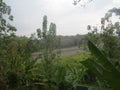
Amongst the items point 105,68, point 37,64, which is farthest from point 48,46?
point 105,68

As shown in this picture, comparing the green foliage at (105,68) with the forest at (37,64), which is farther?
the forest at (37,64)

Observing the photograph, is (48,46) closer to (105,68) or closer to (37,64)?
(37,64)

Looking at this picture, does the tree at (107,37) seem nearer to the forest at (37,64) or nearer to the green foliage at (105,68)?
the forest at (37,64)

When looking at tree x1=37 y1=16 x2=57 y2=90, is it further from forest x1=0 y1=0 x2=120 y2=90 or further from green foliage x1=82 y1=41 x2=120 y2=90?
green foliage x1=82 y1=41 x2=120 y2=90

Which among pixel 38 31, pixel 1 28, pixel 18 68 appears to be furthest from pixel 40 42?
pixel 18 68

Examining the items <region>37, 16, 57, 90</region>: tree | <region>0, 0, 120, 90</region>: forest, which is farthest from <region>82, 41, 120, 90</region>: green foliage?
<region>37, 16, 57, 90</region>: tree

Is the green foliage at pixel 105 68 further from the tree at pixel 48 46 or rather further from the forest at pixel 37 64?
the tree at pixel 48 46

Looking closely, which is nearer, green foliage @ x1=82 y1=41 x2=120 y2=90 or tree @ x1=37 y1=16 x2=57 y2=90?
green foliage @ x1=82 y1=41 x2=120 y2=90

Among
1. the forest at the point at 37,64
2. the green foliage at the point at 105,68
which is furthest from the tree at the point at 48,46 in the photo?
the green foliage at the point at 105,68

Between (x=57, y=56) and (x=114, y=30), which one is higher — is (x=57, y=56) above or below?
below

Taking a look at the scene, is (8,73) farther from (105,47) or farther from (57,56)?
(105,47)

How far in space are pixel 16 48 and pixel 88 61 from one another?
7.38 m

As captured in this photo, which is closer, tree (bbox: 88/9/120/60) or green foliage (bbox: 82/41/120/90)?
green foliage (bbox: 82/41/120/90)

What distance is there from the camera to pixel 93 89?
5.04 meters
